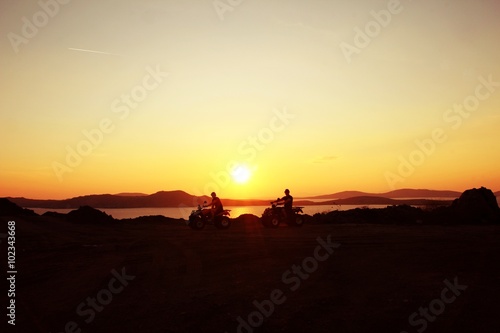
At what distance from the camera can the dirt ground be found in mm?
6375

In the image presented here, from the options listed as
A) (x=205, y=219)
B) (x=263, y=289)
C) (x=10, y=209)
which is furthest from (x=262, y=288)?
(x=10, y=209)

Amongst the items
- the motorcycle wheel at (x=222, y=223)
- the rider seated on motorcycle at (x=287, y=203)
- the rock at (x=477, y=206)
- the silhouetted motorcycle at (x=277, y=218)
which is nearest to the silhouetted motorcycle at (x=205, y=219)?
the motorcycle wheel at (x=222, y=223)

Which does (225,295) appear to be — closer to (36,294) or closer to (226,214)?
(36,294)

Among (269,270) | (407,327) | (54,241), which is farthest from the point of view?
(54,241)

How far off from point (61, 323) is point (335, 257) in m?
7.02

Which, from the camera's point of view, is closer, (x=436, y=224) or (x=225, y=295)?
(x=225, y=295)

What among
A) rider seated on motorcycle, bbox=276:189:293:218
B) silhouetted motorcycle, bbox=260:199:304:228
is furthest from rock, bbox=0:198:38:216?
rider seated on motorcycle, bbox=276:189:293:218

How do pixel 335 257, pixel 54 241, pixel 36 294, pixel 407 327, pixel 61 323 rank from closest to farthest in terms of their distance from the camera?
pixel 407 327 < pixel 61 323 < pixel 36 294 < pixel 335 257 < pixel 54 241

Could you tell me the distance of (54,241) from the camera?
1470 centimetres

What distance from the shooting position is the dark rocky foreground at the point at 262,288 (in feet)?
20.9

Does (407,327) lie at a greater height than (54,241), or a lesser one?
lesser

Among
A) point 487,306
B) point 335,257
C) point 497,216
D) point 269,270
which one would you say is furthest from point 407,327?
point 497,216

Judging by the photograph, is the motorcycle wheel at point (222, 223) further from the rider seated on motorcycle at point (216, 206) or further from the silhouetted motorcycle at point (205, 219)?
the rider seated on motorcycle at point (216, 206)

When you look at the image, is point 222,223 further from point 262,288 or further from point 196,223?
point 262,288
